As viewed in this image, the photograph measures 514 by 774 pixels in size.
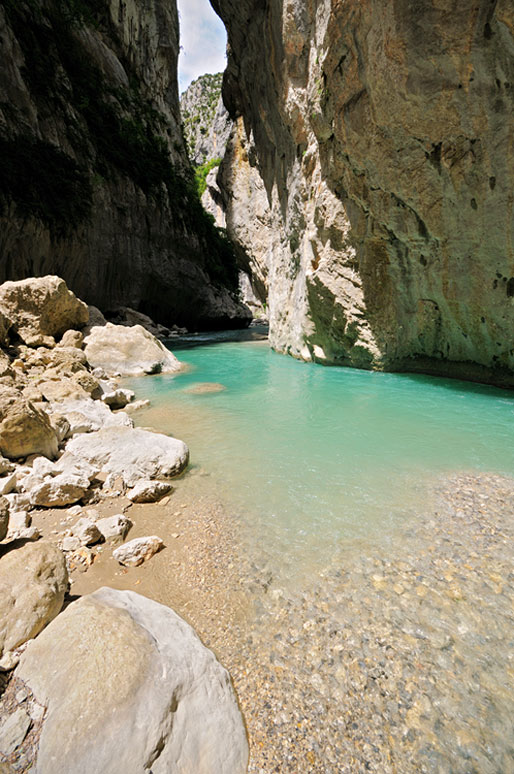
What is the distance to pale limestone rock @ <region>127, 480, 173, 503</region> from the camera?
10.2 feet

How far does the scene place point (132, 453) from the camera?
11.9 ft

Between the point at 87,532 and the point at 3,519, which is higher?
the point at 3,519

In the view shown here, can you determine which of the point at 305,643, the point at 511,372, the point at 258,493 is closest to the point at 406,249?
the point at 511,372

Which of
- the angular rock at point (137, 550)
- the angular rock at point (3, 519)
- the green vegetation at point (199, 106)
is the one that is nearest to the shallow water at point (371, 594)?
the angular rock at point (137, 550)

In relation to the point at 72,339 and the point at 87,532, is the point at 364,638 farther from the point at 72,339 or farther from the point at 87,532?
the point at 72,339

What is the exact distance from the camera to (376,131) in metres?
7.38

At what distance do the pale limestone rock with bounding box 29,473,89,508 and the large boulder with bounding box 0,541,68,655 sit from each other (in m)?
1.21

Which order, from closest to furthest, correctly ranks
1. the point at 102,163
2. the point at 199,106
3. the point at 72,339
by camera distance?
1. the point at 72,339
2. the point at 102,163
3. the point at 199,106

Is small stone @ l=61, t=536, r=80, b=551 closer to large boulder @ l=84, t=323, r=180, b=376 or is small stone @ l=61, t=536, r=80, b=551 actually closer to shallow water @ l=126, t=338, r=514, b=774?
shallow water @ l=126, t=338, r=514, b=774

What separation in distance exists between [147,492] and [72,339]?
325 inches

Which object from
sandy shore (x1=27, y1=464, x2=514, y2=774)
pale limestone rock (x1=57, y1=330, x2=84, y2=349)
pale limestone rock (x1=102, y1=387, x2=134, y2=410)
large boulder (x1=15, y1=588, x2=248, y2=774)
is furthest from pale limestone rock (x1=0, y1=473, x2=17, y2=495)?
pale limestone rock (x1=57, y1=330, x2=84, y2=349)

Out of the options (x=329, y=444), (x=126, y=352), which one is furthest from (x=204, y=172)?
(x=329, y=444)

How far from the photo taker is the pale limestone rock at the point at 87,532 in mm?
2439

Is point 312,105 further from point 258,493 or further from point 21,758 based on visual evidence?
point 21,758
